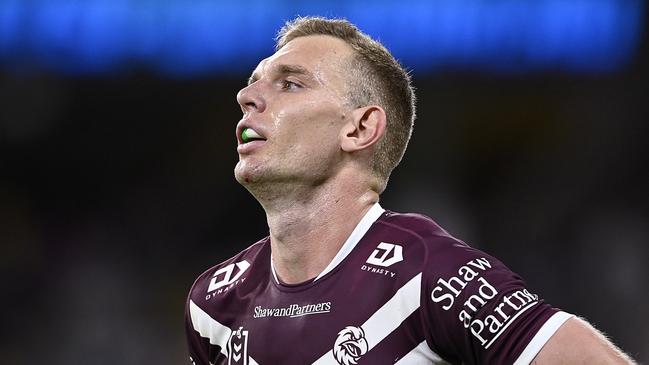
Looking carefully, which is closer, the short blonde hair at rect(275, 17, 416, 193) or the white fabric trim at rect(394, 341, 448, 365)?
the white fabric trim at rect(394, 341, 448, 365)

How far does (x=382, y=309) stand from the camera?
9.49 ft

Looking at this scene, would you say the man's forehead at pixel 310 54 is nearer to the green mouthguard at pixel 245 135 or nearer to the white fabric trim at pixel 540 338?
the green mouthguard at pixel 245 135

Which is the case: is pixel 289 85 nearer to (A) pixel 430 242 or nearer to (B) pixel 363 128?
(B) pixel 363 128

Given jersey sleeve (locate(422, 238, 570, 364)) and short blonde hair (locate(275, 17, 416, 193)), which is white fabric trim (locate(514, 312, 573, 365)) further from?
short blonde hair (locate(275, 17, 416, 193))

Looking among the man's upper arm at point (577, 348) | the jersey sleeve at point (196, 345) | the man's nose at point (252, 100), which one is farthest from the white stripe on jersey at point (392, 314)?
the man's nose at point (252, 100)

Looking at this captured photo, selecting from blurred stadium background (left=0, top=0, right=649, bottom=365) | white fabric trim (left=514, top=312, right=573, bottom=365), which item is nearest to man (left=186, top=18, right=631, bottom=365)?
white fabric trim (left=514, top=312, right=573, bottom=365)

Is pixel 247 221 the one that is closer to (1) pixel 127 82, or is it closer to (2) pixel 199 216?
(2) pixel 199 216

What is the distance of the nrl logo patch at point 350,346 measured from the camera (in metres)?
2.88

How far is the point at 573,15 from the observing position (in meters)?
8.51

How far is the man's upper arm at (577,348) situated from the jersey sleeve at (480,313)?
2cm

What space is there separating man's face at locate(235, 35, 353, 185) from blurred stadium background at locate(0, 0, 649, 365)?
498 centimetres

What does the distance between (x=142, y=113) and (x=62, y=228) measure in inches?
50.0

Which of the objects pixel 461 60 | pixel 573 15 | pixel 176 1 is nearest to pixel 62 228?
pixel 176 1

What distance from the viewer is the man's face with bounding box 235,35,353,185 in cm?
319
